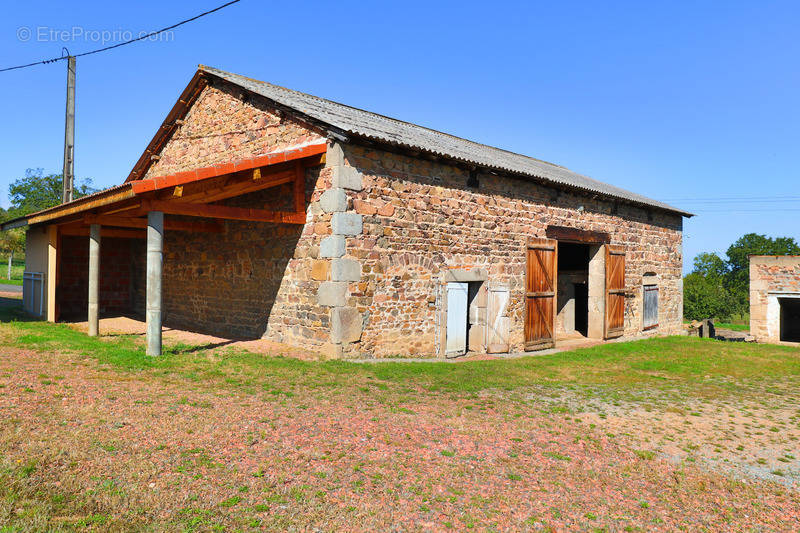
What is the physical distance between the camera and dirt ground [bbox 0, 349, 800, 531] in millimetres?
3342

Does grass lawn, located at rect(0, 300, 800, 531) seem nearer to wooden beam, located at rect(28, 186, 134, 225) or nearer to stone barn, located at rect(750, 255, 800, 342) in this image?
wooden beam, located at rect(28, 186, 134, 225)

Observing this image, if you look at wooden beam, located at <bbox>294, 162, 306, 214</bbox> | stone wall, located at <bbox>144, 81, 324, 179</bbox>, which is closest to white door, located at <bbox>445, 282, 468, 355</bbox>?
wooden beam, located at <bbox>294, 162, 306, 214</bbox>

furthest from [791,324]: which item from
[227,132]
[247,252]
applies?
[227,132]

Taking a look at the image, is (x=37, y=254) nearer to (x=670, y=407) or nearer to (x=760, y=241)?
(x=670, y=407)

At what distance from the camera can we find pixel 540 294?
1188 cm

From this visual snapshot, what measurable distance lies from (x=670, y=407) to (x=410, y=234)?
497cm

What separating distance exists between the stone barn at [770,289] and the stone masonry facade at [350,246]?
9.53 meters

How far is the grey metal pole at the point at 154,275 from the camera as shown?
758 cm

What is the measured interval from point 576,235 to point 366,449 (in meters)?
→ 9.86

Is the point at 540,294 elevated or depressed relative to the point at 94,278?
depressed

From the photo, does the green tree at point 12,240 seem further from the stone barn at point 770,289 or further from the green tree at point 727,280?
the green tree at point 727,280

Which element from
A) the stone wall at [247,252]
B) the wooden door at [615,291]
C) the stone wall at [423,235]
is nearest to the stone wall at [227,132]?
the stone wall at [247,252]

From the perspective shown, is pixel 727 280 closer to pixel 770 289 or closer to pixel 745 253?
pixel 745 253

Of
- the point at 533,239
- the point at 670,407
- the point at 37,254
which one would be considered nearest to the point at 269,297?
the point at 533,239
